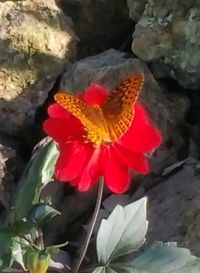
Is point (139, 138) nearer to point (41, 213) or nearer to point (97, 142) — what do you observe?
point (97, 142)

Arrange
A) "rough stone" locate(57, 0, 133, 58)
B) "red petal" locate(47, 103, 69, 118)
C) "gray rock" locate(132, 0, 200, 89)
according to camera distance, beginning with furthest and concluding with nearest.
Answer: "rough stone" locate(57, 0, 133, 58), "gray rock" locate(132, 0, 200, 89), "red petal" locate(47, 103, 69, 118)

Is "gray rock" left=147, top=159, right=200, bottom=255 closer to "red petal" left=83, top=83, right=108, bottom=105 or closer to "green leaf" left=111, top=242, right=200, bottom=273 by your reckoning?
"green leaf" left=111, top=242, right=200, bottom=273

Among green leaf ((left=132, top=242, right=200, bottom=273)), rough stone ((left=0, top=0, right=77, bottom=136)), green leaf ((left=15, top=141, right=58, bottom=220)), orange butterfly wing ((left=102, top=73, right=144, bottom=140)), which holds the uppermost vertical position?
orange butterfly wing ((left=102, top=73, right=144, bottom=140))

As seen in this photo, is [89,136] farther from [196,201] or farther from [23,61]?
[23,61]

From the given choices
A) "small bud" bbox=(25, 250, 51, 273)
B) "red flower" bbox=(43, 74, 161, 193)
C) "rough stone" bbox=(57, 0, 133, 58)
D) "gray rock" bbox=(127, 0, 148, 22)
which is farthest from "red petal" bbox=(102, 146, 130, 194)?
"rough stone" bbox=(57, 0, 133, 58)

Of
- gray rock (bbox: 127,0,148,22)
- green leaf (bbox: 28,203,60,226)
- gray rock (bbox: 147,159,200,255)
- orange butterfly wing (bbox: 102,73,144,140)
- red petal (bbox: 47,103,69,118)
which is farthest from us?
gray rock (bbox: 127,0,148,22)
